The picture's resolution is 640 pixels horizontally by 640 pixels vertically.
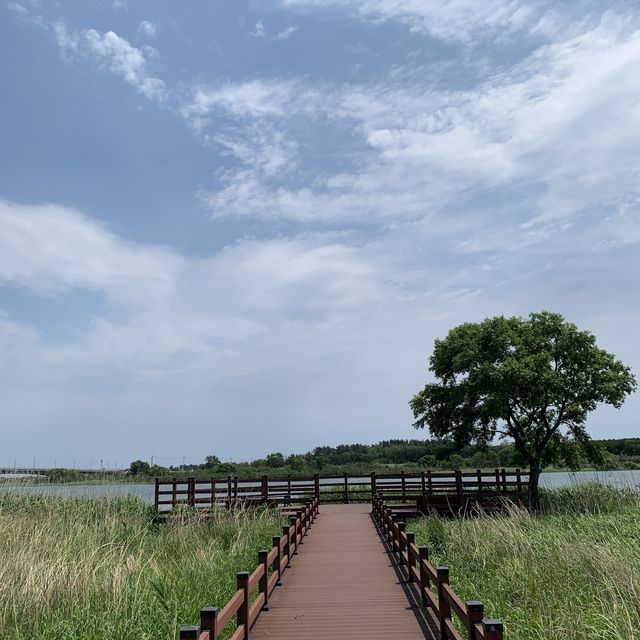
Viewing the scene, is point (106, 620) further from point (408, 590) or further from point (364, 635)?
point (408, 590)

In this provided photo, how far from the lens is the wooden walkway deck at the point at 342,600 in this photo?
696 centimetres

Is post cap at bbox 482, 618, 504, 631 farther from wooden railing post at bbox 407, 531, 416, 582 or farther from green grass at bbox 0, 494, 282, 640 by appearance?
wooden railing post at bbox 407, 531, 416, 582

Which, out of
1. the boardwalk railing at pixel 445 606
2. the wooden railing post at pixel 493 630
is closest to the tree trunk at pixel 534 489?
the boardwalk railing at pixel 445 606

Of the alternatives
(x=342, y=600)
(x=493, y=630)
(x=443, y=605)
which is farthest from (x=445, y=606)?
(x=342, y=600)

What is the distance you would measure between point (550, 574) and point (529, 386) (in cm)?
1491

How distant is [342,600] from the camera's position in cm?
855

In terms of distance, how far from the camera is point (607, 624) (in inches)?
251

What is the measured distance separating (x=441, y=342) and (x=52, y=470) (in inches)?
667

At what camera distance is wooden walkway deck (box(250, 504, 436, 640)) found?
696 centimetres

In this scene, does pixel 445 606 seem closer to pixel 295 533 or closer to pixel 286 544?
pixel 286 544

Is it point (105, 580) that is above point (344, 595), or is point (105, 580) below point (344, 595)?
above

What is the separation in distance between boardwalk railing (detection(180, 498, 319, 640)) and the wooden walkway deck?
0.66 ft

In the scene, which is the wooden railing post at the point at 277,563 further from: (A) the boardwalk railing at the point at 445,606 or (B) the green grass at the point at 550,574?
(B) the green grass at the point at 550,574

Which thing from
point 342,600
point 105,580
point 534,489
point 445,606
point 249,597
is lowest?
point 342,600
